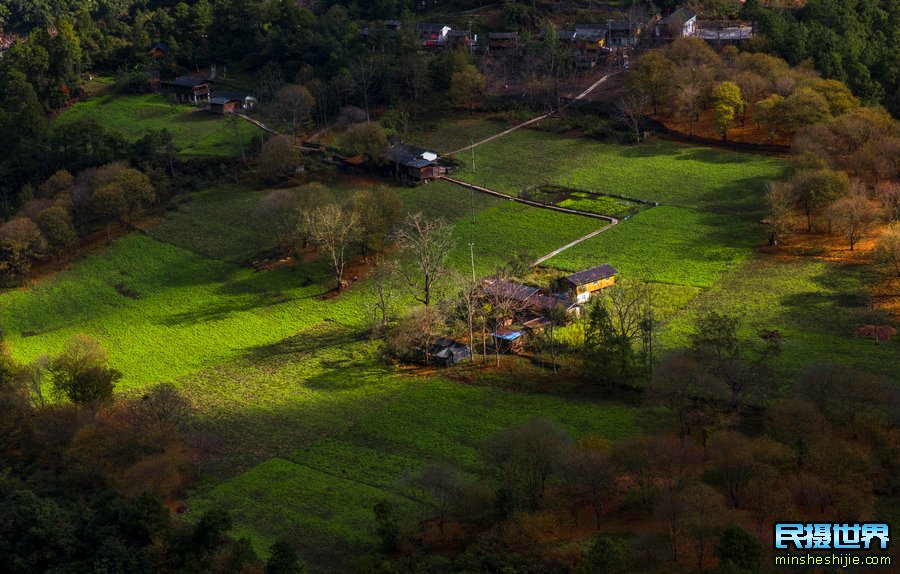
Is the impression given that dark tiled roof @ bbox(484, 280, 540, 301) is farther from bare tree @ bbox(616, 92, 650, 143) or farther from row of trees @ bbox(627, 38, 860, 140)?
row of trees @ bbox(627, 38, 860, 140)

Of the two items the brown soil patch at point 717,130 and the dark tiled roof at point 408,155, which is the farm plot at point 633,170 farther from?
the dark tiled roof at point 408,155

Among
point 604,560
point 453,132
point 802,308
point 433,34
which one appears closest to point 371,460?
point 604,560

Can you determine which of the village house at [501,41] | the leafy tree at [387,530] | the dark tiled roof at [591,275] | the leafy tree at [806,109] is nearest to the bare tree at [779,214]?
the dark tiled roof at [591,275]

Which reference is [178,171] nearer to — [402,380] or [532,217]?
[532,217]

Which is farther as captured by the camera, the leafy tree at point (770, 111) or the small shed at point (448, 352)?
the leafy tree at point (770, 111)

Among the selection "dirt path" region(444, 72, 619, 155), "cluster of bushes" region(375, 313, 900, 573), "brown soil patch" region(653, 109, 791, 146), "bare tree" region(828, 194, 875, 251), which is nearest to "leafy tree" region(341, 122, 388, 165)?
"dirt path" region(444, 72, 619, 155)

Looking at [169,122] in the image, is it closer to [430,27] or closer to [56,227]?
[430,27]
